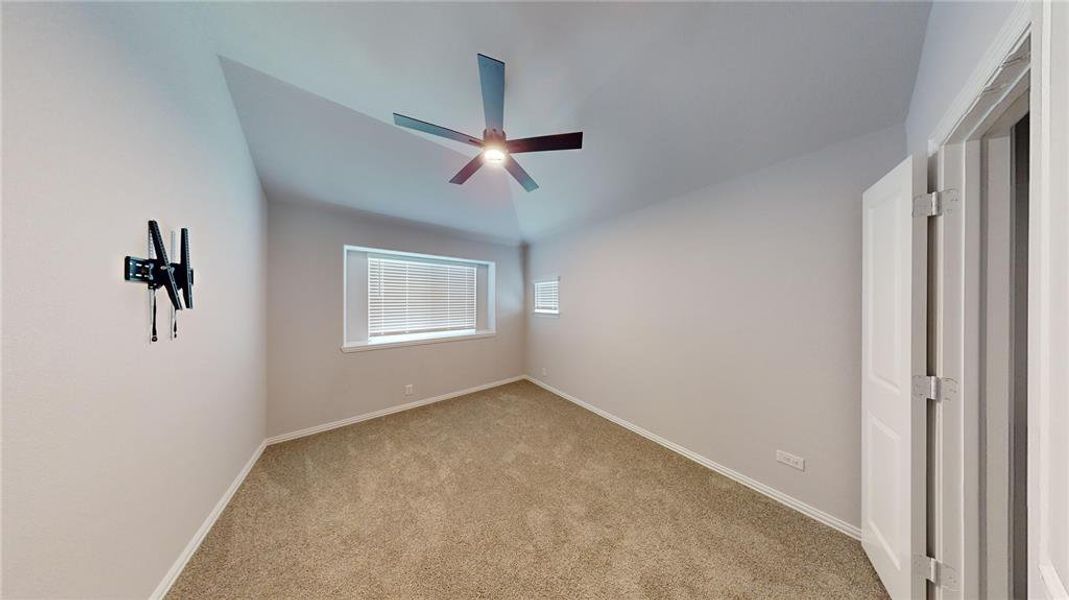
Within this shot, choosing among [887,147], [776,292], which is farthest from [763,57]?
[776,292]

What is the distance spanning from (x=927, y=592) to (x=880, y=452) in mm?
502

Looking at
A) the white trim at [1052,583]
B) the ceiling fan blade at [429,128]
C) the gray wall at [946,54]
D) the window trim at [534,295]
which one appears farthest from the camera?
the window trim at [534,295]

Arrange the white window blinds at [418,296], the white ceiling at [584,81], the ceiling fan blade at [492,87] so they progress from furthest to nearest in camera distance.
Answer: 1. the white window blinds at [418,296]
2. the white ceiling at [584,81]
3. the ceiling fan blade at [492,87]

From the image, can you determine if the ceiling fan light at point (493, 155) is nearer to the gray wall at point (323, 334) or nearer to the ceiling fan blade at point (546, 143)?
the ceiling fan blade at point (546, 143)

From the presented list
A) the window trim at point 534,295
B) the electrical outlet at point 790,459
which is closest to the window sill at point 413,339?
the window trim at point 534,295

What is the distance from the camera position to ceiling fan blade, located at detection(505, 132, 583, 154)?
1.65 m

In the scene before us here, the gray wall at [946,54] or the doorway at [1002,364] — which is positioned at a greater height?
the gray wall at [946,54]

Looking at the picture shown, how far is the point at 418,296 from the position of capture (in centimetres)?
365

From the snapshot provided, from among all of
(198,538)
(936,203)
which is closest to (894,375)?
(936,203)

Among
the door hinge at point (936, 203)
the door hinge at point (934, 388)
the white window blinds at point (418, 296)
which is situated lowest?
the door hinge at point (934, 388)

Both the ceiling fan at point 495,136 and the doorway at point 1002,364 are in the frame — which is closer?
the doorway at point 1002,364

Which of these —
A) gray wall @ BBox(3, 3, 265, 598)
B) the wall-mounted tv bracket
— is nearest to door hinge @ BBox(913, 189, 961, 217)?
gray wall @ BBox(3, 3, 265, 598)

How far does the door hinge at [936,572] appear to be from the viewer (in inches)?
43.3

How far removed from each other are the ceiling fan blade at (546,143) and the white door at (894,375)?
54.9 inches
